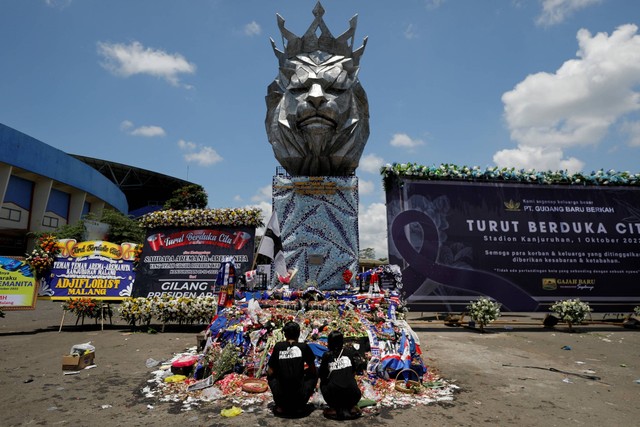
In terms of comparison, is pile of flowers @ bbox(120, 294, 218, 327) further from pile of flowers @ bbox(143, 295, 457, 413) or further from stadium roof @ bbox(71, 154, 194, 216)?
stadium roof @ bbox(71, 154, 194, 216)

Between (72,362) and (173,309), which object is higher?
(173,309)

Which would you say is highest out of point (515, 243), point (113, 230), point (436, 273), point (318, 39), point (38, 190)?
point (318, 39)

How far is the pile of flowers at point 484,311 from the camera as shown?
13.5 meters

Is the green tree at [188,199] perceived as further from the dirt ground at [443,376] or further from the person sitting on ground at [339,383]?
the person sitting on ground at [339,383]

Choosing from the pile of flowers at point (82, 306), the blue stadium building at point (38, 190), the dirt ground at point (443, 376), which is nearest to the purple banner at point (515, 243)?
the dirt ground at point (443, 376)

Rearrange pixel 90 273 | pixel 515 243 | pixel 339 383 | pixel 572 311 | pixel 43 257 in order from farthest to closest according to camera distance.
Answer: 1. pixel 515 243
2. pixel 572 311
3. pixel 90 273
4. pixel 43 257
5. pixel 339 383

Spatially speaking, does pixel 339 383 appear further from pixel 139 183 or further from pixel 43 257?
pixel 139 183

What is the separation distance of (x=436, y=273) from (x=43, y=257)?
1454 centimetres

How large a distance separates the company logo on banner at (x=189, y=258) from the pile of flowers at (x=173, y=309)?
0.81 meters

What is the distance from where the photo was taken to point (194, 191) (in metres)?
53.6

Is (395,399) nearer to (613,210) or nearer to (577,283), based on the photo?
(577,283)

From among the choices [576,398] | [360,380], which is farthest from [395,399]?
[576,398]

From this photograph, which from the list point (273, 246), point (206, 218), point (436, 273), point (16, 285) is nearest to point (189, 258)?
point (206, 218)

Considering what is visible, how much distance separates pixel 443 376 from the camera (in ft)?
25.1
